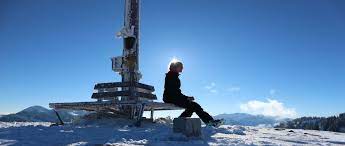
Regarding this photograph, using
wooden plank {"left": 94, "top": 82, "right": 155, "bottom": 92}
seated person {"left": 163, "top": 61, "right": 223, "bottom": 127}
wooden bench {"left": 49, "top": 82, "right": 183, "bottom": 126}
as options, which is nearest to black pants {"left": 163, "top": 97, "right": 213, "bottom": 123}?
seated person {"left": 163, "top": 61, "right": 223, "bottom": 127}

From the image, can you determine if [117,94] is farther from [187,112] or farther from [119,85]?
[187,112]

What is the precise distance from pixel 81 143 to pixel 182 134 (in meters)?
2.97

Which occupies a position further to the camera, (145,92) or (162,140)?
(145,92)

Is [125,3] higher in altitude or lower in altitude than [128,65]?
higher

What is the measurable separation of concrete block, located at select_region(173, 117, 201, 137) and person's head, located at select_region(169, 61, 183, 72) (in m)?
1.42

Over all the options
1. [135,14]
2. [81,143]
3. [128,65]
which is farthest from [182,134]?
[135,14]

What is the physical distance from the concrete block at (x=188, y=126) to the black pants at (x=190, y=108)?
790 millimetres

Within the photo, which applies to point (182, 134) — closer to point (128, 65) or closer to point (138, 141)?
point (138, 141)

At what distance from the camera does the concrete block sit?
36.0 ft

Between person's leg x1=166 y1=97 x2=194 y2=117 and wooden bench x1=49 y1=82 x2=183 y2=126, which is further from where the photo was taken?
wooden bench x1=49 y1=82 x2=183 y2=126

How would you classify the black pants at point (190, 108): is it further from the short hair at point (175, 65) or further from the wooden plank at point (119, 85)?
the wooden plank at point (119, 85)

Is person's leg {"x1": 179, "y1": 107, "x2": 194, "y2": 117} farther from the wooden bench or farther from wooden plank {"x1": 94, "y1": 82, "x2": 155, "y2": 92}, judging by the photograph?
wooden plank {"x1": 94, "y1": 82, "x2": 155, "y2": 92}

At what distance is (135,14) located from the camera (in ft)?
76.1

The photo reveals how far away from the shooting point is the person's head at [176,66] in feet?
38.4
